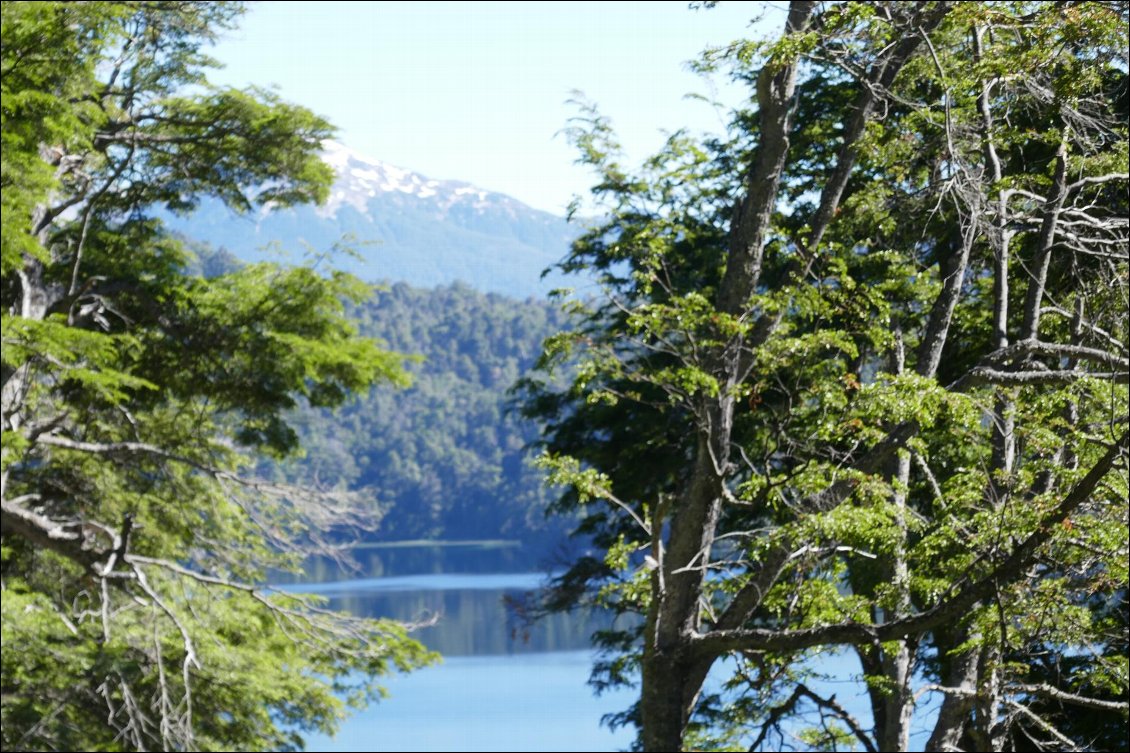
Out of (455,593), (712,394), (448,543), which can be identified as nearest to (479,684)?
(455,593)

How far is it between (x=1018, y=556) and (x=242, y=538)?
394 inches

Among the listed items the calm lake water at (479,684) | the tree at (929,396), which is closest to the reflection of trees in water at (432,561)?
the calm lake water at (479,684)

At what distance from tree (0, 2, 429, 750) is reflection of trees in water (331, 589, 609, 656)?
30.0 m

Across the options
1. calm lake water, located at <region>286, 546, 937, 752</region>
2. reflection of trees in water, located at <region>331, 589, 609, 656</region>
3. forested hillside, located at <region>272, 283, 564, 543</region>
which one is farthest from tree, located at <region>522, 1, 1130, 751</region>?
forested hillside, located at <region>272, 283, 564, 543</region>

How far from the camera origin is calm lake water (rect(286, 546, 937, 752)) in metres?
28.4

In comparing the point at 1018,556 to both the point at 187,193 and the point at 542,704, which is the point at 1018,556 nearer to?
the point at 187,193

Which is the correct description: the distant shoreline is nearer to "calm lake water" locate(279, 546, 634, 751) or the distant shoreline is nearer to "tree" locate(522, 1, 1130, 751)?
"calm lake water" locate(279, 546, 634, 751)

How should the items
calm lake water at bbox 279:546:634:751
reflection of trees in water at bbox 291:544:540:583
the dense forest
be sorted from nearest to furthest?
the dense forest → calm lake water at bbox 279:546:634:751 → reflection of trees in water at bbox 291:544:540:583

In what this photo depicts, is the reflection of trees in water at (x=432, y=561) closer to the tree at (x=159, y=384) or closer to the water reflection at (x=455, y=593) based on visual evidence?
the water reflection at (x=455, y=593)

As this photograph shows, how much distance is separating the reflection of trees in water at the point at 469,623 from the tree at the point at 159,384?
3005 cm

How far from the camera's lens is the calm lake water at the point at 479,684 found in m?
29.5

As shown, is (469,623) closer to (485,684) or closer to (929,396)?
(485,684)

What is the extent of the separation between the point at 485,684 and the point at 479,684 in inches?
12.4

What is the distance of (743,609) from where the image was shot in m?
6.44
